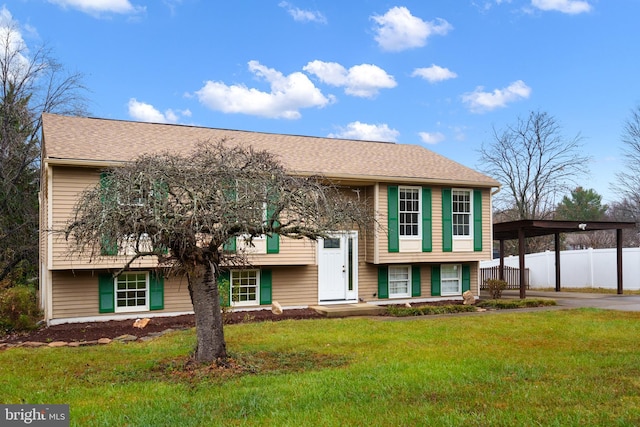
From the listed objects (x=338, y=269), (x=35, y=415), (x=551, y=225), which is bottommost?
(x=35, y=415)

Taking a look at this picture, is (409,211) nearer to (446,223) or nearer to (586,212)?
(446,223)

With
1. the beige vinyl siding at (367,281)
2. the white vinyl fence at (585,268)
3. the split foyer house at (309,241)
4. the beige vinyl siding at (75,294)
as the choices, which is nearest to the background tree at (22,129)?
the split foyer house at (309,241)

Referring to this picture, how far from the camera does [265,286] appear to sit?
14938 millimetres

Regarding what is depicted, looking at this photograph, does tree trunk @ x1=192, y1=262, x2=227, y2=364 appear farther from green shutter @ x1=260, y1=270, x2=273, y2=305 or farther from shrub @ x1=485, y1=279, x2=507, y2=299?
shrub @ x1=485, y1=279, x2=507, y2=299

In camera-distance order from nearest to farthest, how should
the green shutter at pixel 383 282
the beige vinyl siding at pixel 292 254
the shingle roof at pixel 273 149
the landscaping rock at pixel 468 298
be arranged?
1. the shingle roof at pixel 273 149
2. the beige vinyl siding at pixel 292 254
3. the landscaping rock at pixel 468 298
4. the green shutter at pixel 383 282

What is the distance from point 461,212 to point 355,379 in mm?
11312

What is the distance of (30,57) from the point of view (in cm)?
2394

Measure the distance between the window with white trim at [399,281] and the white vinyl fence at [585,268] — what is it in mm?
11998

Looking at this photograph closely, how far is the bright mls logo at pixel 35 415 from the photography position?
17.5 ft

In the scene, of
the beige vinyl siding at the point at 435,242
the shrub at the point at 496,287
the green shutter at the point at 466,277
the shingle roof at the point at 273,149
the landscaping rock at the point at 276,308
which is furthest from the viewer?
the green shutter at the point at 466,277

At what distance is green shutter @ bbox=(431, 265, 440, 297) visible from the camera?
1717 cm

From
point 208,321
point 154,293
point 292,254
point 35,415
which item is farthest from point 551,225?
point 35,415

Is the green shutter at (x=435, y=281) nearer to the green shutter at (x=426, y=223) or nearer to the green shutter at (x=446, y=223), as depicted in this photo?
the green shutter at (x=446, y=223)

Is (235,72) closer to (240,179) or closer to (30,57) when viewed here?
(240,179)
